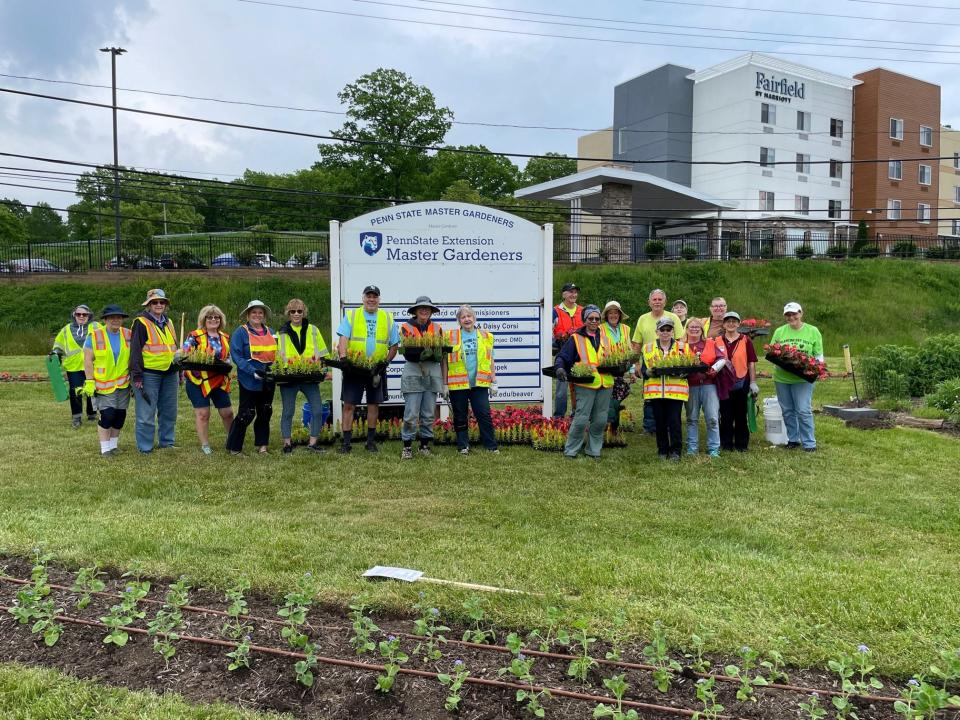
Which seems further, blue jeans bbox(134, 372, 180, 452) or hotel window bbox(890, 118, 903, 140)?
hotel window bbox(890, 118, 903, 140)

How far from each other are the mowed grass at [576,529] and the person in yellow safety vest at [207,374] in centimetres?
61

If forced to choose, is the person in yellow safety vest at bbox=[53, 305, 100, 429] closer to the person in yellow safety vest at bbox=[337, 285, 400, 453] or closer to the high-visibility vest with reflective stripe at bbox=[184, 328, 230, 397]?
the high-visibility vest with reflective stripe at bbox=[184, 328, 230, 397]

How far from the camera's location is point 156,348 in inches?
346

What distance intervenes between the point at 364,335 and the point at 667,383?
148 inches

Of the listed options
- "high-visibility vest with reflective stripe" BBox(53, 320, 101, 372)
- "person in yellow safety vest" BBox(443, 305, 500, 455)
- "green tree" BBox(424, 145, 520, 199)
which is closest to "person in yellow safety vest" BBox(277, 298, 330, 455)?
"person in yellow safety vest" BBox(443, 305, 500, 455)

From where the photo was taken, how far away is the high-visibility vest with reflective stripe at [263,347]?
28.5 ft

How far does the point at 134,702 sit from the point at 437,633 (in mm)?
1519

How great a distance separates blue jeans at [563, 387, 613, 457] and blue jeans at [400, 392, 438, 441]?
69.4 inches

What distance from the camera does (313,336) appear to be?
29.0ft

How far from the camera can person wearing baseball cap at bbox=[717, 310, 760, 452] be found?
8.74 meters

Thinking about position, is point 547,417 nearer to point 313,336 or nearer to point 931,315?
point 313,336

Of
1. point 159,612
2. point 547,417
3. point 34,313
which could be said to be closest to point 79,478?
point 159,612

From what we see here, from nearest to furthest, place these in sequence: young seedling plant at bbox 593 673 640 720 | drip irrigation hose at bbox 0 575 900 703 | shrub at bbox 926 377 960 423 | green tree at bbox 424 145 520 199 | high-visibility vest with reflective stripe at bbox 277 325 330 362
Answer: young seedling plant at bbox 593 673 640 720 → drip irrigation hose at bbox 0 575 900 703 → high-visibility vest with reflective stripe at bbox 277 325 330 362 → shrub at bbox 926 377 960 423 → green tree at bbox 424 145 520 199

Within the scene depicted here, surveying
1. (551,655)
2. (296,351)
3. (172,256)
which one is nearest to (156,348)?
(296,351)
